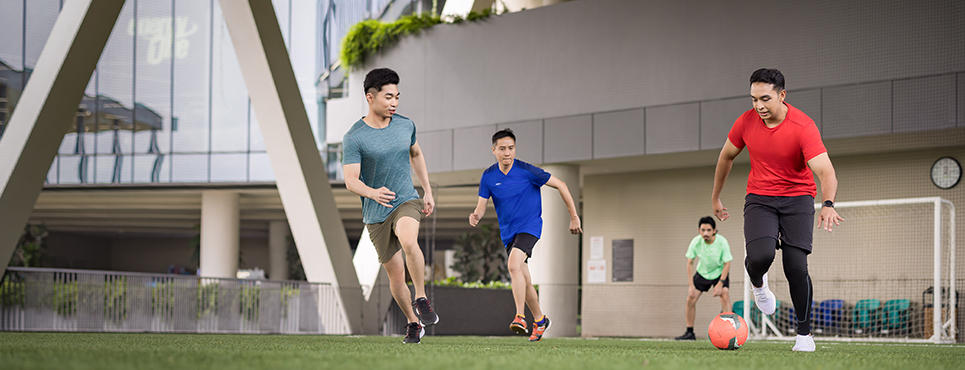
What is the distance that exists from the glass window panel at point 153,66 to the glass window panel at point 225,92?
1326mm

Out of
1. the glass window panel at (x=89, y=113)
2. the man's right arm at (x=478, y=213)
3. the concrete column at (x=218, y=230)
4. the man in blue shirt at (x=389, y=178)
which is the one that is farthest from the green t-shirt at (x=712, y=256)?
the glass window panel at (x=89, y=113)

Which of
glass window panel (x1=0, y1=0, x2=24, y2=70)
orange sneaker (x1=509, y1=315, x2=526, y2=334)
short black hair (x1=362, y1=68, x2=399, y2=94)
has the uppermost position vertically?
glass window panel (x1=0, y1=0, x2=24, y2=70)

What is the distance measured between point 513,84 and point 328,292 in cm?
697


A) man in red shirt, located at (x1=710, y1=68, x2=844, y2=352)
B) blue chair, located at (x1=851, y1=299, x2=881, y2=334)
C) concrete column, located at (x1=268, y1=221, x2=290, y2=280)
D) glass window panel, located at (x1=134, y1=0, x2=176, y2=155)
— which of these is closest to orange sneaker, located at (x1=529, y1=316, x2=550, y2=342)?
man in red shirt, located at (x1=710, y1=68, x2=844, y2=352)

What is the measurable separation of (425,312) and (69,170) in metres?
21.8

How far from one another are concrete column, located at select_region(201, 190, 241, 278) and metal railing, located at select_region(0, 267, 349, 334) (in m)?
12.6

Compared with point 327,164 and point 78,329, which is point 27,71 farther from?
point 78,329

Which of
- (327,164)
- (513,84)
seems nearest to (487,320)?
(513,84)

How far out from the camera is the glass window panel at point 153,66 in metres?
25.1

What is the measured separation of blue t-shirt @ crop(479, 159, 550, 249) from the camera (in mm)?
7648

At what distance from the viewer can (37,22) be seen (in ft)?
80.6

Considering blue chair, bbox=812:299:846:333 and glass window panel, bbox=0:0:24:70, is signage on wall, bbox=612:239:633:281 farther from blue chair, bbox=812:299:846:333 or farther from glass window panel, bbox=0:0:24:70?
glass window panel, bbox=0:0:24:70

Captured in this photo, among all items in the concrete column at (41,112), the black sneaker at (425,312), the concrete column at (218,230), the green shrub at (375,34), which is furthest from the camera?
the concrete column at (218,230)

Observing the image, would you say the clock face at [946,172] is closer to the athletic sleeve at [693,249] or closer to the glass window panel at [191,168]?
the athletic sleeve at [693,249]
